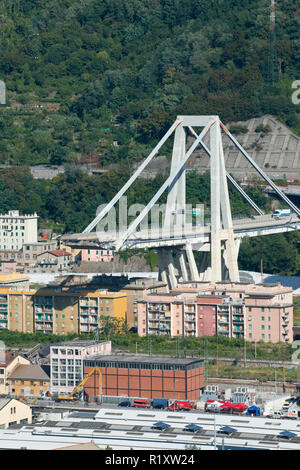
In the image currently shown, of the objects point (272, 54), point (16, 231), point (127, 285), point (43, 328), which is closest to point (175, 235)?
point (127, 285)

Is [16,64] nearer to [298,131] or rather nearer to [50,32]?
[50,32]

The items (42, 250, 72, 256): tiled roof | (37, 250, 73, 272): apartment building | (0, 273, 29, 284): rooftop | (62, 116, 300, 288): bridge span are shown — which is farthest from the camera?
(42, 250, 72, 256): tiled roof

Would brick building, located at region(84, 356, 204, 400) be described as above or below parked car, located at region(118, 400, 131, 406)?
above

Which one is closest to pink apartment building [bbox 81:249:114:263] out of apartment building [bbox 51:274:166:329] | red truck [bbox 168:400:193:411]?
apartment building [bbox 51:274:166:329]

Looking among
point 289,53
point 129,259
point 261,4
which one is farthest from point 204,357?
point 261,4

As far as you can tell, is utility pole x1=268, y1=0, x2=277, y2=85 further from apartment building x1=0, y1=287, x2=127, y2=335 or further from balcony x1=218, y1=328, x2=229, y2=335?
balcony x1=218, y1=328, x2=229, y2=335

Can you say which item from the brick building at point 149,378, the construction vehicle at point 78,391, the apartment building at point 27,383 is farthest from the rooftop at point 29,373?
the brick building at point 149,378

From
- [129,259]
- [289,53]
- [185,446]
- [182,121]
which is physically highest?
[289,53]
